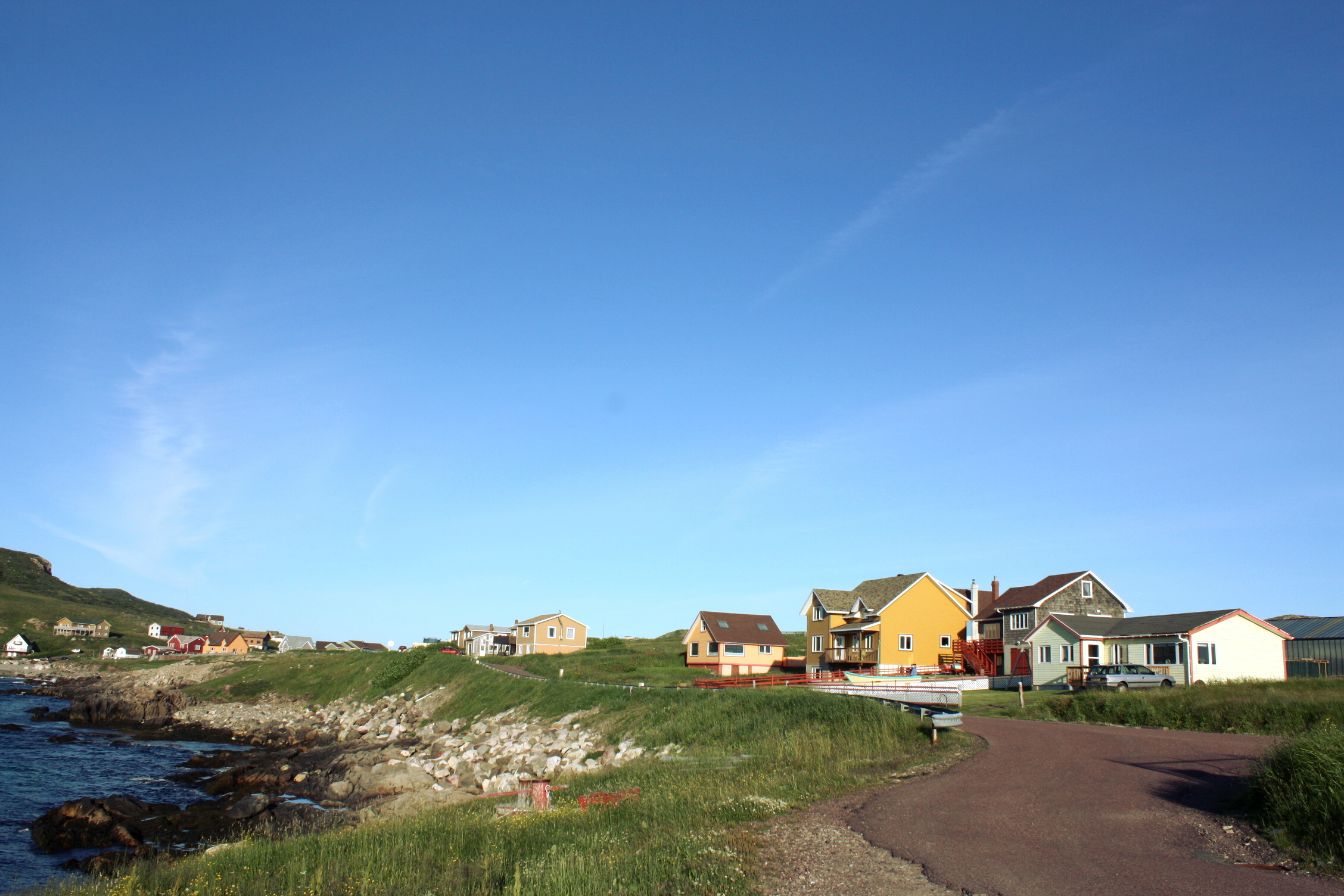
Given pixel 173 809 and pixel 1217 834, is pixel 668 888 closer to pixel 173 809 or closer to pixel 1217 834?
pixel 1217 834

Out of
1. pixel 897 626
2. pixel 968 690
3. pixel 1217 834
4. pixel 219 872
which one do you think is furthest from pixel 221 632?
pixel 1217 834

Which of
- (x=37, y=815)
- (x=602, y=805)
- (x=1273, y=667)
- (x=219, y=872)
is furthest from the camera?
(x=1273, y=667)

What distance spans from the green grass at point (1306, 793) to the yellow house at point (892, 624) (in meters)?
44.7

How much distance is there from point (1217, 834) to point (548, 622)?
293 feet

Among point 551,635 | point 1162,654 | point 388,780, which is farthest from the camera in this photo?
point 551,635

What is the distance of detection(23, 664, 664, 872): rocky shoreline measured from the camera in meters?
24.2

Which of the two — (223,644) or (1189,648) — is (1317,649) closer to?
(1189,648)

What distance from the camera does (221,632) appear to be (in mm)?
157125

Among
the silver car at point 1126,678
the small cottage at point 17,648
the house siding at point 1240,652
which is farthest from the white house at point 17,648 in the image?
the house siding at point 1240,652

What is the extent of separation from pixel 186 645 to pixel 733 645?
413ft

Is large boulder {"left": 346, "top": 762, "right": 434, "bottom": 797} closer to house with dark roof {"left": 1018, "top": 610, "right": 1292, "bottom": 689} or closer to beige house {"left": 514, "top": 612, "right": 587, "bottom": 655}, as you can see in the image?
house with dark roof {"left": 1018, "top": 610, "right": 1292, "bottom": 689}

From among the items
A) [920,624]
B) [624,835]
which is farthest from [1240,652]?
[624,835]

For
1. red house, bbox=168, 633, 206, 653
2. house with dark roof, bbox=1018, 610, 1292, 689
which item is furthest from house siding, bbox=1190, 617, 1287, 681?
red house, bbox=168, 633, 206, 653

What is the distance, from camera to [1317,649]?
1610 inches
